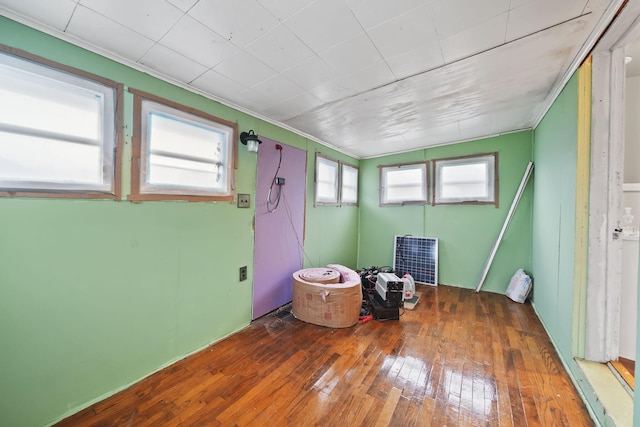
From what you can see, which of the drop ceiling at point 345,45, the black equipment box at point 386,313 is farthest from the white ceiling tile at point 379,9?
Result: the black equipment box at point 386,313

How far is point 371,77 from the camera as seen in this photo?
1.78 metres

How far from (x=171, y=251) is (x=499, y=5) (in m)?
2.58

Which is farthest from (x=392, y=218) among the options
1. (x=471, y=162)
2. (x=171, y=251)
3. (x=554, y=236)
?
(x=171, y=251)

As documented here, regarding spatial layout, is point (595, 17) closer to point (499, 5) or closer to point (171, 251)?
point (499, 5)

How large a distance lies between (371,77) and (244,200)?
1608 millimetres

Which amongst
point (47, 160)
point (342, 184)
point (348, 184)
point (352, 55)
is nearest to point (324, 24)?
point (352, 55)

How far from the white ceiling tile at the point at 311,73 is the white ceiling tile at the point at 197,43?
43 cm

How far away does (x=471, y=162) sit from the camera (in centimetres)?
341

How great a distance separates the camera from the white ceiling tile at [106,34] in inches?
47.5

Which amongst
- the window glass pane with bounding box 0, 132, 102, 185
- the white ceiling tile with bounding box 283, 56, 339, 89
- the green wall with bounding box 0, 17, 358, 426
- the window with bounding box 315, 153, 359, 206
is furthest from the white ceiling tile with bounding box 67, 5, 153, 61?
the window with bounding box 315, 153, 359, 206

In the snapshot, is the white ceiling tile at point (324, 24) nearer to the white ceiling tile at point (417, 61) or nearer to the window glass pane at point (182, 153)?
the white ceiling tile at point (417, 61)

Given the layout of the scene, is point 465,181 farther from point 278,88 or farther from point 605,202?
point 278,88

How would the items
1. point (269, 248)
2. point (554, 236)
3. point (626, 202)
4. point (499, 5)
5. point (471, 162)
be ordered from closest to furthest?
point (499, 5) < point (626, 202) < point (554, 236) < point (269, 248) < point (471, 162)

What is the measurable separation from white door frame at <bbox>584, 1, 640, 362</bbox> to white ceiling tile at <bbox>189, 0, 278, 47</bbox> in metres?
2.06
